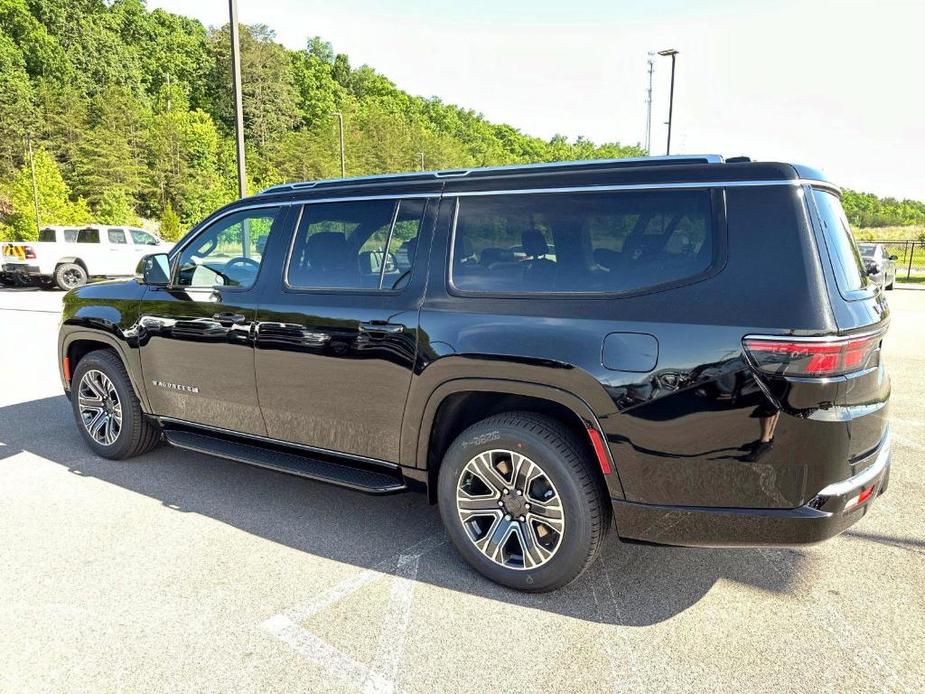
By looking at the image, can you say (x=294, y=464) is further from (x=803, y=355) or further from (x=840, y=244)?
(x=840, y=244)

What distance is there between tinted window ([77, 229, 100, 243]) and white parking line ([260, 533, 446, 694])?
19.1 metres

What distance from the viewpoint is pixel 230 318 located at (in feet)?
12.9

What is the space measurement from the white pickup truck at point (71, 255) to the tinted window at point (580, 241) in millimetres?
17348

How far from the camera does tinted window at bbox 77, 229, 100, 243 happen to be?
18916 mm

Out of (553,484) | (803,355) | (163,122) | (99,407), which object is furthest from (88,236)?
(163,122)

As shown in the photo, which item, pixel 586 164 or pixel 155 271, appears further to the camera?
pixel 155 271

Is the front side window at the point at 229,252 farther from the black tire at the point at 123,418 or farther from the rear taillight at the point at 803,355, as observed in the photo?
the rear taillight at the point at 803,355

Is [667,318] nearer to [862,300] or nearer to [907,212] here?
[862,300]

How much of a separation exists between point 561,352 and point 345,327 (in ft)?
4.02

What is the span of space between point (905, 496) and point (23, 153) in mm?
66859

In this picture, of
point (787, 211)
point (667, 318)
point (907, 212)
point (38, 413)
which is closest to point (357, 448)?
point (667, 318)

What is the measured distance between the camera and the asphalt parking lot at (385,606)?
2457 mm

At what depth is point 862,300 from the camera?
263 centimetres

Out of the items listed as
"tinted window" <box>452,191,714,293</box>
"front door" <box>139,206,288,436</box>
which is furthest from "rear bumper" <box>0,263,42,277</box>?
"tinted window" <box>452,191,714,293</box>
